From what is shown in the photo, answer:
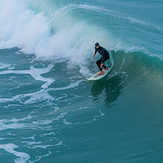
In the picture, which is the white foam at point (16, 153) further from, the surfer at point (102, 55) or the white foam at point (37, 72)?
the surfer at point (102, 55)

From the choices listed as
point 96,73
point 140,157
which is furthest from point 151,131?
point 96,73

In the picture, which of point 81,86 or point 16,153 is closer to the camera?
point 16,153

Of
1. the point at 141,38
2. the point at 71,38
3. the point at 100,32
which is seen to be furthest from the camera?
the point at 71,38

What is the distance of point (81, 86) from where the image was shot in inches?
403

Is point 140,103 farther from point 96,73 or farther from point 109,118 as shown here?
point 96,73

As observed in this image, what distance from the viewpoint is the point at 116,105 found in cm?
822

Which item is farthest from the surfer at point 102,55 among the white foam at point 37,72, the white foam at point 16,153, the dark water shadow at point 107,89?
the white foam at point 16,153

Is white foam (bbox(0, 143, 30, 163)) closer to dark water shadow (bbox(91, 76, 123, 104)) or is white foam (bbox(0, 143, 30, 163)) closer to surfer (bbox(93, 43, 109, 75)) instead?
dark water shadow (bbox(91, 76, 123, 104))

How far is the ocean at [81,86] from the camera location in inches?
242

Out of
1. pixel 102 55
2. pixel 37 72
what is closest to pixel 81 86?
pixel 102 55

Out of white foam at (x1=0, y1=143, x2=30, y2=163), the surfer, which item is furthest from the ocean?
the surfer

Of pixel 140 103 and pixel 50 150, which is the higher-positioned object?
pixel 140 103

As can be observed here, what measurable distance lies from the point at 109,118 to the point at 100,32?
333 inches

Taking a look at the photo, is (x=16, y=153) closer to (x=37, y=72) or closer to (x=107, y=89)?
(x=107, y=89)
